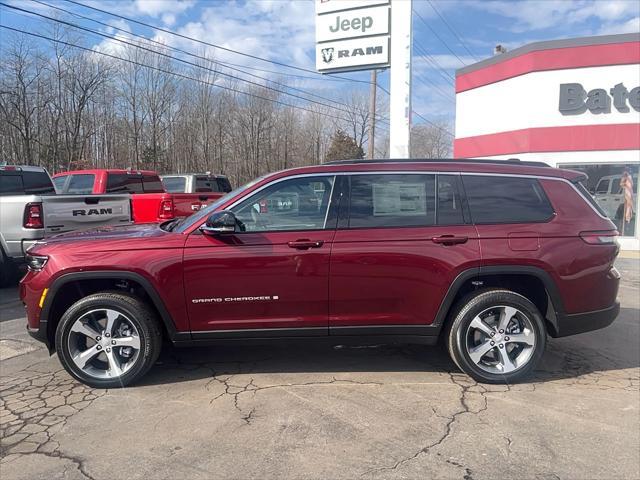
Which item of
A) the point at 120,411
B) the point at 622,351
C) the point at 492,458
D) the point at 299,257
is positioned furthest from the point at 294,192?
the point at 622,351

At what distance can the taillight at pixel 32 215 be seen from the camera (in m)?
7.13

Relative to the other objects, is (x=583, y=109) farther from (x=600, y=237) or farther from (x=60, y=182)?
(x=60, y=182)

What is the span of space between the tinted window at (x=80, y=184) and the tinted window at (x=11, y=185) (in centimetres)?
265

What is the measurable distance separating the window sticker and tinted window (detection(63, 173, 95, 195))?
28.1ft

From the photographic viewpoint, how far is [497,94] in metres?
15.2

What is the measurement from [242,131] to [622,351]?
153 feet

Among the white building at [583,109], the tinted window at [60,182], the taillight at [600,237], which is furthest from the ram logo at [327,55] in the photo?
the taillight at [600,237]

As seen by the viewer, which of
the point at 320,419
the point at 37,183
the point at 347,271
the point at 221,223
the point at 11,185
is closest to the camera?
the point at 320,419

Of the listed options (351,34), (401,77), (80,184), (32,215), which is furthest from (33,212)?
(351,34)

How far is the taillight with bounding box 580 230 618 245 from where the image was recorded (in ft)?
13.8

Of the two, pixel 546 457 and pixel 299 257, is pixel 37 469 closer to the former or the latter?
pixel 299 257

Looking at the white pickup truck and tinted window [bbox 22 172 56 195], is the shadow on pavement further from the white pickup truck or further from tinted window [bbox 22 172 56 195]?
tinted window [bbox 22 172 56 195]

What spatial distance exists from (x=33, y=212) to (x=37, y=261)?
3.62 metres

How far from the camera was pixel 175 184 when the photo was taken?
1322 centimetres
